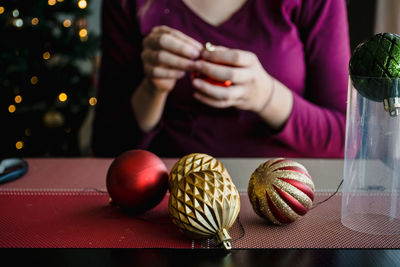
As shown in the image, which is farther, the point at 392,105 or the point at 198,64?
the point at 198,64

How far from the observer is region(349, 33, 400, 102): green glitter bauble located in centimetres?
57

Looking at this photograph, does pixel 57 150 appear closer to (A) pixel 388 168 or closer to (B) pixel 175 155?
(B) pixel 175 155

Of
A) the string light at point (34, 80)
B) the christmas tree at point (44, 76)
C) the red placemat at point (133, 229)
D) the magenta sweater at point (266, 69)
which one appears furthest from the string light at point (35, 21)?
the red placemat at point (133, 229)

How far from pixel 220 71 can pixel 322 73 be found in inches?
15.4

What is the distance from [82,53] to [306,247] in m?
1.65

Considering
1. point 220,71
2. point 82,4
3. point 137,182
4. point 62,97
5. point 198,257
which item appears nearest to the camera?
point 198,257

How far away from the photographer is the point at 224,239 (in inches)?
21.7

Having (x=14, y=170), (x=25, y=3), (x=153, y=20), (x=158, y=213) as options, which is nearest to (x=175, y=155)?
(x=153, y=20)

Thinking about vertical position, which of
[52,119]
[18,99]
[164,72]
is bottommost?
[52,119]

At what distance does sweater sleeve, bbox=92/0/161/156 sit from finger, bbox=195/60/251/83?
0.31 meters

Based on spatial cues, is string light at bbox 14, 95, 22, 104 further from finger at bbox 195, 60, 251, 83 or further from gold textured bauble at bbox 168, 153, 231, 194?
A: gold textured bauble at bbox 168, 153, 231, 194

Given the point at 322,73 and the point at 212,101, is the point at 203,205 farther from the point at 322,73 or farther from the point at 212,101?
the point at 322,73

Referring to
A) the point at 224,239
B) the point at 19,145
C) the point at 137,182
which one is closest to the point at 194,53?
the point at 137,182

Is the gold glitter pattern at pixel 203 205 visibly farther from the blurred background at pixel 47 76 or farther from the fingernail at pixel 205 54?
the blurred background at pixel 47 76
